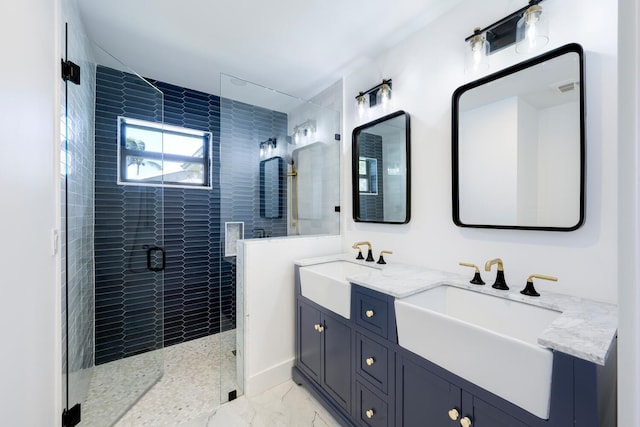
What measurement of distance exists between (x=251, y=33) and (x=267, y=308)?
2.01m

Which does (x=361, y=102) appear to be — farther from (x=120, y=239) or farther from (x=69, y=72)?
(x=120, y=239)

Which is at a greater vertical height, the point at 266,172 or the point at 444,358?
the point at 266,172

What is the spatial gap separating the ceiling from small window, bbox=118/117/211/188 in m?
0.50

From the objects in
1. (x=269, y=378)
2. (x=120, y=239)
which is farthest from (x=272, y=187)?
(x=269, y=378)

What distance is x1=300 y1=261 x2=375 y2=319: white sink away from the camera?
1.54 metres

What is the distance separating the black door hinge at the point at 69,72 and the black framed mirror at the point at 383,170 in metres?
1.85

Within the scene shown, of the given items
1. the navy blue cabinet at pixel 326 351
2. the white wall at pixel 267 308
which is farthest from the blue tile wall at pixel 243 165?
the navy blue cabinet at pixel 326 351

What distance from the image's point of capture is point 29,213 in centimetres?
86

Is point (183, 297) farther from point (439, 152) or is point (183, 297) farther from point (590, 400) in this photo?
point (590, 400)

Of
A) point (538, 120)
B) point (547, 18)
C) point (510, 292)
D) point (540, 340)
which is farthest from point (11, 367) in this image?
point (547, 18)

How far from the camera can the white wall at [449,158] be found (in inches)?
43.2

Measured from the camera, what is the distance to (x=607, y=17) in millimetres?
1089

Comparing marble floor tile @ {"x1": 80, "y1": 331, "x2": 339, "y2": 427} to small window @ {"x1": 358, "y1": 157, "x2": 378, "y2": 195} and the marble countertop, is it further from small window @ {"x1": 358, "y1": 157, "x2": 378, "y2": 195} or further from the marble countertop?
small window @ {"x1": 358, "y1": 157, "x2": 378, "y2": 195}

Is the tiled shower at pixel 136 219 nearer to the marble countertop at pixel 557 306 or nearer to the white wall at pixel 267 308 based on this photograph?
the white wall at pixel 267 308
